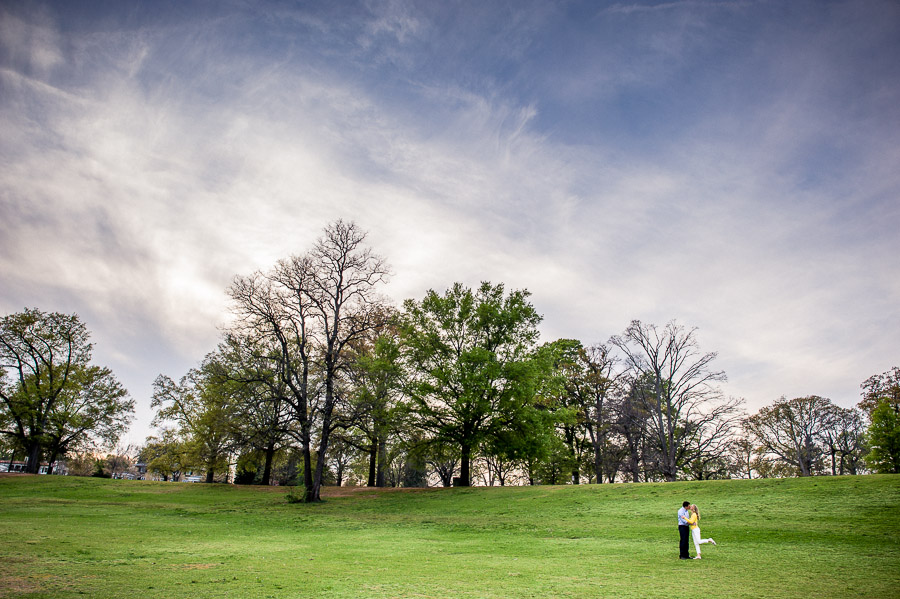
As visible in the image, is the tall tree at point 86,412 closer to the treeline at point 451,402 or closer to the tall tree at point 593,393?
the treeline at point 451,402

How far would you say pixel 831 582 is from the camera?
877 cm

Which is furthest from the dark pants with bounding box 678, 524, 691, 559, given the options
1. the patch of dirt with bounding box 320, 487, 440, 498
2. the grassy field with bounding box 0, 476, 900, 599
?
the patch of dirt with bounding box 320, 487, 440, 498

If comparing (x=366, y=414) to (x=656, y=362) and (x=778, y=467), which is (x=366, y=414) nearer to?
(x=656, y=362)

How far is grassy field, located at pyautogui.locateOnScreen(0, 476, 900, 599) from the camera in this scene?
328 inches

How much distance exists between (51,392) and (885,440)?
7062 cm

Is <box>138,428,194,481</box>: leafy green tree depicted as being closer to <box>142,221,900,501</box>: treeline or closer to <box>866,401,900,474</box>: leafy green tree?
<box>142,221,900,501</box>: treeline

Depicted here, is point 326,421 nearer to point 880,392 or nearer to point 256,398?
point 256,398

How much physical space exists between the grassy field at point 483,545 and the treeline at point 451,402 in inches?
233

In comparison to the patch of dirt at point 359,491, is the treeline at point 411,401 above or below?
above

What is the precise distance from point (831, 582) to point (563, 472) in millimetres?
36455

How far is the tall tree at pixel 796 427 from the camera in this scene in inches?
1860

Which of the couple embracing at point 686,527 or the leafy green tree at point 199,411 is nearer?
the couple embracing at point 686,527

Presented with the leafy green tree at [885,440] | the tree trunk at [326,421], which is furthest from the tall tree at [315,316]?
the leafy green tree at [885,440]

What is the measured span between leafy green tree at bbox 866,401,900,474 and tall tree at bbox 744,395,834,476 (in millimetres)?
10752
